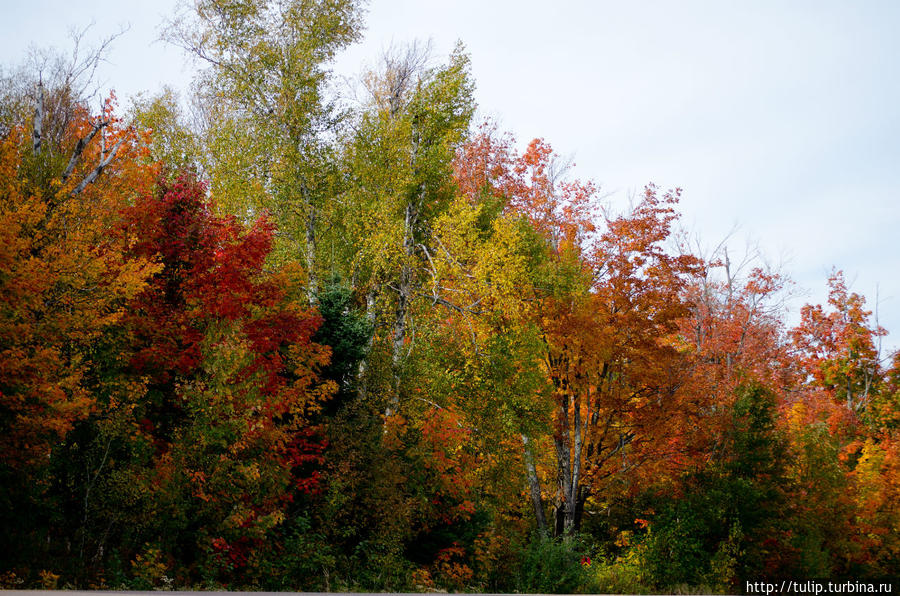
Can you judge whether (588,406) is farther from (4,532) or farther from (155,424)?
(4,532)

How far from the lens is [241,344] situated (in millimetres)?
14312

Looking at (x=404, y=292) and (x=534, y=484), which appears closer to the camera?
(x=404, y=292)

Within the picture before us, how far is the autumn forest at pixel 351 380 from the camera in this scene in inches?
511

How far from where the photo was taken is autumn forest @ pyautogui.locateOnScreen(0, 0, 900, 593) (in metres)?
13.0

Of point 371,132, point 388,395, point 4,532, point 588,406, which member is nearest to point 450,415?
point 388,395

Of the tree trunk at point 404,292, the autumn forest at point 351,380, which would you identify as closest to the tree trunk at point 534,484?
the autumn forest at point 351,380

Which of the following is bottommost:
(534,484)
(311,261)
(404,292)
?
(534,484)

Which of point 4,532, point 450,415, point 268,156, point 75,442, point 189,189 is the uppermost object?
point 268,156

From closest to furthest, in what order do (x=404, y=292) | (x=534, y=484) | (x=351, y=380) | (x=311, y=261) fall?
(x=351, y=380) → (x=311, y=261) → (x=404, y=292) → (x=534, y=484)

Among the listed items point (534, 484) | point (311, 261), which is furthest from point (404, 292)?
point (534, 484)

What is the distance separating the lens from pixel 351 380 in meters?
17.6

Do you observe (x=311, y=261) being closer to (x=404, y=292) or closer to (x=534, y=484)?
(x=404, y=292)

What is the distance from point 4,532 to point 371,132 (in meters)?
13.1

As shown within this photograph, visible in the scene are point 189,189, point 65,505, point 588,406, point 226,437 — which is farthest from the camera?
point 588,406
